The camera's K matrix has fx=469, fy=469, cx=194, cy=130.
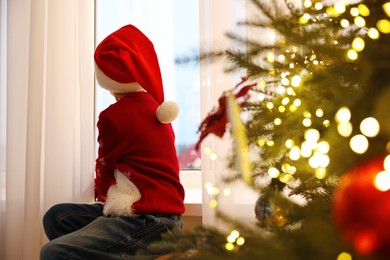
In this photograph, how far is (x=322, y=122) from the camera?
0.66 metres

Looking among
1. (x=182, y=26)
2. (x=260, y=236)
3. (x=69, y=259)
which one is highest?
(x=182, y=26)

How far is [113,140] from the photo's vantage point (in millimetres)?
1504

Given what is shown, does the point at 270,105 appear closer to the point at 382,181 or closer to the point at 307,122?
the point at 307,122

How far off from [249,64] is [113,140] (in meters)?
0.91

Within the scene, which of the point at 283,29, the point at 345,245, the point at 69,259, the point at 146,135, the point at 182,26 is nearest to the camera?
the point at 345,245

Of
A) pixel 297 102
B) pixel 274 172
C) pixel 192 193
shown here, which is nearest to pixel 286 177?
pixel 274 172

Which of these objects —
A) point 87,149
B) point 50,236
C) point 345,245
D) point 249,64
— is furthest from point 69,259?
point 345,245

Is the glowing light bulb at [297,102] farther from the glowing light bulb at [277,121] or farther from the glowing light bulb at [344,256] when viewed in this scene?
the glowing light bulb at [344,256]

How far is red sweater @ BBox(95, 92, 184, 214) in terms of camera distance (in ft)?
4.73

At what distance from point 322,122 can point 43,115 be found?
1.46 metres

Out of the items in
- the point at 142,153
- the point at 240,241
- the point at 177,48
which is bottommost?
the point at 240,241

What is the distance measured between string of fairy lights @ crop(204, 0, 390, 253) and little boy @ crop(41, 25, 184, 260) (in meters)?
0.65

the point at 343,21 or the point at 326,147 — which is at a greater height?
the point at 343,21

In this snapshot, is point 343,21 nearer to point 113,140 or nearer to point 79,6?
point 113,140
